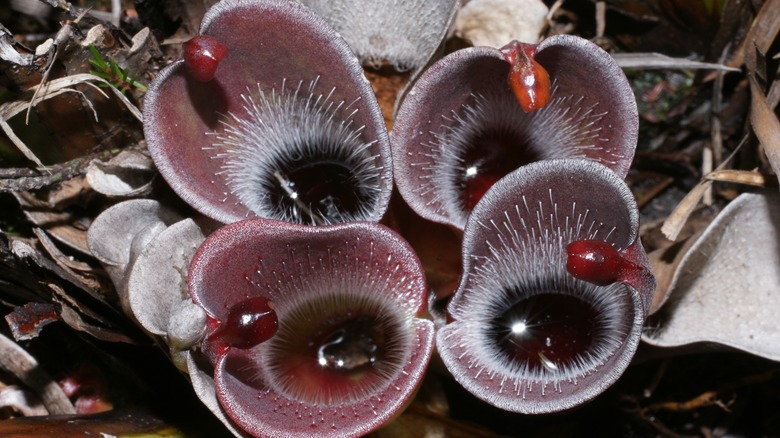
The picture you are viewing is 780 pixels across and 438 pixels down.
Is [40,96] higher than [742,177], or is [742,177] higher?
[40,96]

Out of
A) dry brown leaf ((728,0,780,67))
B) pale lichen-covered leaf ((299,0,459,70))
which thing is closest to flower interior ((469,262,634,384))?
pale lichen-covered leaf ((299,0,459,70))

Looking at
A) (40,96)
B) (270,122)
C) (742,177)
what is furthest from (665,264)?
(40,96)

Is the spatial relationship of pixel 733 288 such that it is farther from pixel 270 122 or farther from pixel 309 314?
pixel 270 122

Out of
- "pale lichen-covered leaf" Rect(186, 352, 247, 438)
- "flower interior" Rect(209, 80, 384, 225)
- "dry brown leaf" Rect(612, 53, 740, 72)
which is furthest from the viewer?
"dry brown leaf" Rect(612, 53, 740, 72)

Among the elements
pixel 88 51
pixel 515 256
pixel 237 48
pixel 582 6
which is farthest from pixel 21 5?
pixel 582 6

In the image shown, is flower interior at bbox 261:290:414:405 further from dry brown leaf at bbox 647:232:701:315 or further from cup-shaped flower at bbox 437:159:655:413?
dry brown leaf at bbox 647:232:701:315

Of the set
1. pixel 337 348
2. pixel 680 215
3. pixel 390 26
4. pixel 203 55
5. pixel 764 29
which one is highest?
pixel 203 55

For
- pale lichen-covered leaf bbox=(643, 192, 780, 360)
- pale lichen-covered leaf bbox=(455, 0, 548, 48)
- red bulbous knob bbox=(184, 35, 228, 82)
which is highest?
red bulbous knob bbox=(184, 35, 228, 82)
